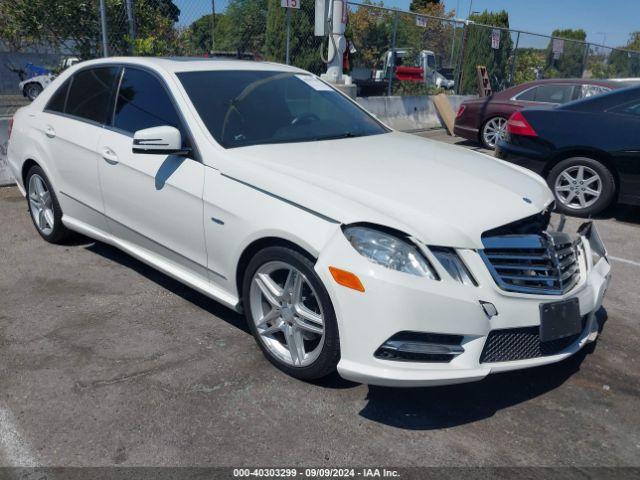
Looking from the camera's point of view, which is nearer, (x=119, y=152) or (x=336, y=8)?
(x=119, y=152)

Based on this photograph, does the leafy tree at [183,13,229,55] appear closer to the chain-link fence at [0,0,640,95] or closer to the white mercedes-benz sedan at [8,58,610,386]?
the chain-link fence at [0,0,640,95]

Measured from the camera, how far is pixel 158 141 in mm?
3451

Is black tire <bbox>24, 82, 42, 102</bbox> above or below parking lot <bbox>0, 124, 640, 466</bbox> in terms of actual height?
above

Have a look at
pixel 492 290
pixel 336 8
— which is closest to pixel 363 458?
pixel 492 290

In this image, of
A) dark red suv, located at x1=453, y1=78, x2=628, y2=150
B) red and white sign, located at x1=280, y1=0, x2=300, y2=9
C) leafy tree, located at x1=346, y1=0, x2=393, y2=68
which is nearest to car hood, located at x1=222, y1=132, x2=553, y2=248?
red and white sign, located at x1=280, y1=0, x2=300, y2=9

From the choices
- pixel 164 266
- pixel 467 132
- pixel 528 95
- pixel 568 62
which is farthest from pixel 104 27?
pixel 568 62

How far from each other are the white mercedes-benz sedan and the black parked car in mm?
2769

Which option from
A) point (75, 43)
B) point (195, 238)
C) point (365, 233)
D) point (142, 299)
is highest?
point (75, 43)

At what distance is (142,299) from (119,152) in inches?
41.1

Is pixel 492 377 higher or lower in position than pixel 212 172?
lower

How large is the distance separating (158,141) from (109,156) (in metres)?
0.86

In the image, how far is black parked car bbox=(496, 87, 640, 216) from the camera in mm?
6086

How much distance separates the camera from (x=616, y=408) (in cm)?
307

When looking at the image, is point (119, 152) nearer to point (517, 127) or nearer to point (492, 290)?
point (492, 290)
